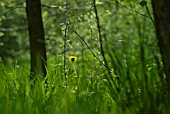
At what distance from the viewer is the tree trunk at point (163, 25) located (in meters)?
2.65

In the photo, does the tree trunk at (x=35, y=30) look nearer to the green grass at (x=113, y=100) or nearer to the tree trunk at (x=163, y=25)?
the green grass at (x=113, y=100)

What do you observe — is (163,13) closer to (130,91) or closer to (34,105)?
(130,91)

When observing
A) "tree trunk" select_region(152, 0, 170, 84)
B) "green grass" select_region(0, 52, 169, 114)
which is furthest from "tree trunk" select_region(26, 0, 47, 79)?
"tree trunk" select_region(152, 0, 170, 84)

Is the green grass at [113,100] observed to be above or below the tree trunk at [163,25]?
below

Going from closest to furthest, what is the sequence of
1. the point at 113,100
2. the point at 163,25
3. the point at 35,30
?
1. the point at 163,25
2. the point at 113,100
3. the point at 35,30

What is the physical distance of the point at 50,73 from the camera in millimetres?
4105

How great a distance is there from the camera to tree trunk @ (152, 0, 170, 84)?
8.69 feet

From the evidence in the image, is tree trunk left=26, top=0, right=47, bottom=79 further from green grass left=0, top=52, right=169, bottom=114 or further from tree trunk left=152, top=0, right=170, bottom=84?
tree trunk left=152, top=0, right=170, bottom=84

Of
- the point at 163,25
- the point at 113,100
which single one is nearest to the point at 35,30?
the point at 113,100

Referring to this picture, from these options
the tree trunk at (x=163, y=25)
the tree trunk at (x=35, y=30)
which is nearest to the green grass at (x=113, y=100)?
the tree trunk at (x=163, y=25)

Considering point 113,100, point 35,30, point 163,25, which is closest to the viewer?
point 163,25

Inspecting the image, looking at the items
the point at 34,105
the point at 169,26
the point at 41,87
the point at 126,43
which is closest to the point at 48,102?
the point at 34,105

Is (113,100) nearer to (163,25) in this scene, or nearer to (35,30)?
(163,25)

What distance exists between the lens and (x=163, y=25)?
2.67 metres
